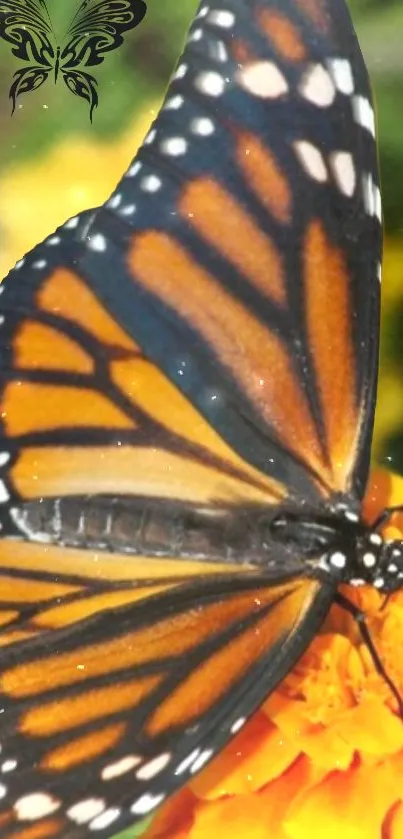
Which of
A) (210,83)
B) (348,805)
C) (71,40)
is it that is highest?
(71,40)

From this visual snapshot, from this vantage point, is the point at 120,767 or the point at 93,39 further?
the point at 93,39

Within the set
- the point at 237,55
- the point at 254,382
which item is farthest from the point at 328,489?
the point at 237,55

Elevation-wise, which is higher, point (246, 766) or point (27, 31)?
point (27, 31)

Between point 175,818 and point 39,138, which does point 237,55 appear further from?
point 175,818

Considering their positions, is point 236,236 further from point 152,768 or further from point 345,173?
point 152,768

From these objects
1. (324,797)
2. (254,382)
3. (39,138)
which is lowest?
(324,797)

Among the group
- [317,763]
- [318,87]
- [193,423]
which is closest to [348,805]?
[317,763]

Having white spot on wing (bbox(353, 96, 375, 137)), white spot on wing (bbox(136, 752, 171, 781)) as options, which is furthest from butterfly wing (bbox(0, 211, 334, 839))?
white spot on wing (bbox(353, 96, 375, 137))

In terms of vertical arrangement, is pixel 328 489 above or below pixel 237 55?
below
